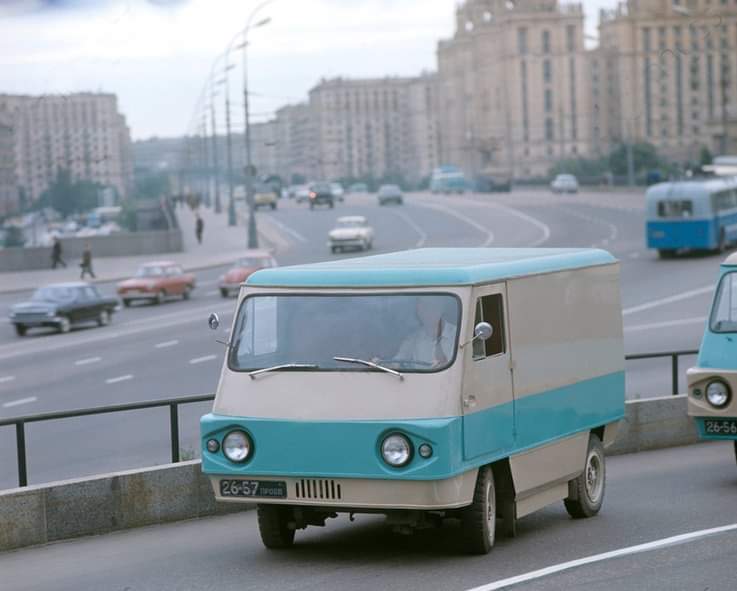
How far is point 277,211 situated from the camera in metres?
111

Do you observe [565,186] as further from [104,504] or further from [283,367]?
[283,367]

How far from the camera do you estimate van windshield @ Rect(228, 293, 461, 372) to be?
34.3 ft

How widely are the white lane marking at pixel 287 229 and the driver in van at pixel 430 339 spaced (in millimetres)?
70124

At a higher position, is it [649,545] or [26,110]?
[26,110]

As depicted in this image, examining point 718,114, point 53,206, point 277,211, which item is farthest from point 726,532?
point 718,114

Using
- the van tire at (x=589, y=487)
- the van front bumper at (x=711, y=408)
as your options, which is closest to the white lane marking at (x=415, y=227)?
the van front bumper at (x=711, y=408)

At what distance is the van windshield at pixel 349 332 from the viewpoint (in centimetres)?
1045

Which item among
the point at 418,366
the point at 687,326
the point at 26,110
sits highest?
the point at 26,110

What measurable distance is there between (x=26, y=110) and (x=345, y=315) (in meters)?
56.6

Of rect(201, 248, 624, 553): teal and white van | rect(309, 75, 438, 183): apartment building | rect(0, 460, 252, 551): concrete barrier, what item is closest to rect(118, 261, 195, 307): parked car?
rect(0, 460, 252, 551): concrete barrier

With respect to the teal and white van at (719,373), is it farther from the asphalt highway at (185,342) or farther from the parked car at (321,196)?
the parked car at (321,196)

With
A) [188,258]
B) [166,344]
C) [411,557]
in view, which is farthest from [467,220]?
[411,557]

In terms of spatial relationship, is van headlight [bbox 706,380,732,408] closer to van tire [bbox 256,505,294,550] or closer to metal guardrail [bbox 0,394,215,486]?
metal guardrail [bbox 0,394,215,486]

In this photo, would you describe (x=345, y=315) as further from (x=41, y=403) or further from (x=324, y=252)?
(x=324, y=252)
